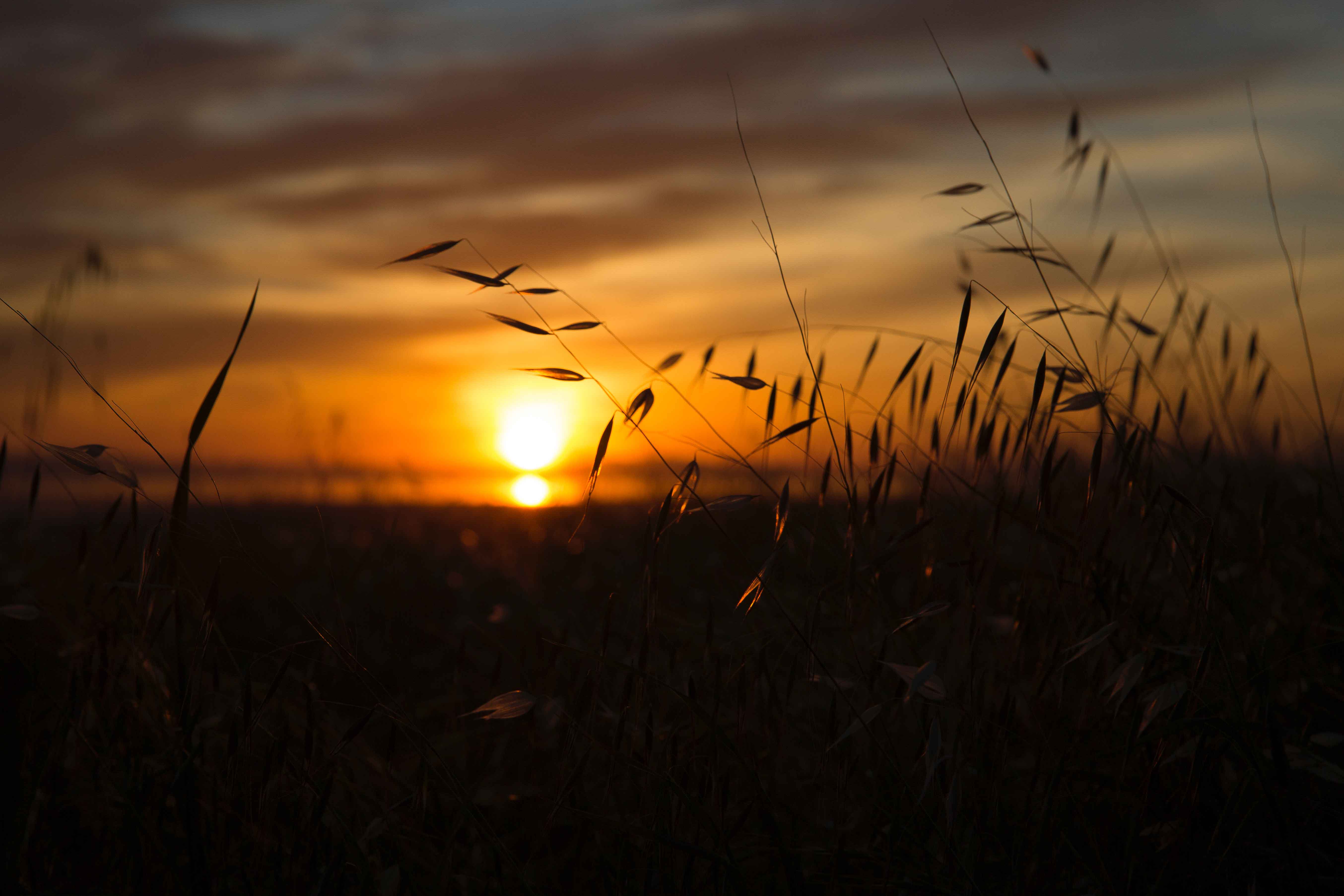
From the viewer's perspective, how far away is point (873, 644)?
1914 millimetres

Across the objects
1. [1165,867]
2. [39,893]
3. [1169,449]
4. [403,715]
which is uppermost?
[1169,449]

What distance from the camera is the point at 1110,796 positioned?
1.74 metres

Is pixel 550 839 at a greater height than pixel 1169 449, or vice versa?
Answer: pixel 1169 449

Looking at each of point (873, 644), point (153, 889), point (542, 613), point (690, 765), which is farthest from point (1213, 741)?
point (542, 613)

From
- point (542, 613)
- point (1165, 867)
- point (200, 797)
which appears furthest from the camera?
point (542, 613)

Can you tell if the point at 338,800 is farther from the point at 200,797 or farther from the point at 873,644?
the point at 873,644

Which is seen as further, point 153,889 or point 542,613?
point 542,613

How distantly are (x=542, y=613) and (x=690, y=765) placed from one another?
1.92m

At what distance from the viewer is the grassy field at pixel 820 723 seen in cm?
147

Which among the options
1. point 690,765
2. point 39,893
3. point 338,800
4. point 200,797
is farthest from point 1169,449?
point 39,893

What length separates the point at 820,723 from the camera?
85.1 inches

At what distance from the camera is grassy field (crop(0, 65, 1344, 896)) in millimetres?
1469

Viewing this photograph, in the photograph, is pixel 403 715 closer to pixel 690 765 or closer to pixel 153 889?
pixel 690 765

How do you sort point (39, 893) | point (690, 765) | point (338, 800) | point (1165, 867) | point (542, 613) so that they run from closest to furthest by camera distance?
point (1165, 867), point (39, 893), point (690, 765), point (338, 800), point (542, 613)
